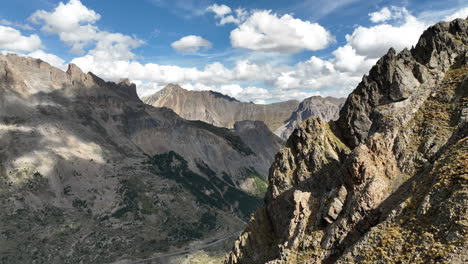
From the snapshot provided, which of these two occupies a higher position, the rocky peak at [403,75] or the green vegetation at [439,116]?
the rocky peak at [403,75]

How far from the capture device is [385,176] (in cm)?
3484

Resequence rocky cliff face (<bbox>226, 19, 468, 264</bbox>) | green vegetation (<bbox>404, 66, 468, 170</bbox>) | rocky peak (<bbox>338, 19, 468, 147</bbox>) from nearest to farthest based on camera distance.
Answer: rocky cliff face (<bbox>226, 19, 468, 264</bbox>) → green vegetation (<bbox>404, 66, 468, 170</bbox>) → rocky peak (<bbox>338, 19, 468, 147</bbox>)

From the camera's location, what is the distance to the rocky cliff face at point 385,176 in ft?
85.8

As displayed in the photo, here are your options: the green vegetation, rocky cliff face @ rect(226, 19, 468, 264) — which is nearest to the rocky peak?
rocky cliff face @ rect(226, 19, 468, 264)

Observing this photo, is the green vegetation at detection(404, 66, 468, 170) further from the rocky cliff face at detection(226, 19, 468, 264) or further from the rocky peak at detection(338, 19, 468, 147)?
the rocky peak at detection(338, 19, 468, 147)

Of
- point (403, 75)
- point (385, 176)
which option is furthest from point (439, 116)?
point (403, 75)

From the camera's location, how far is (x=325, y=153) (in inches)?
1940

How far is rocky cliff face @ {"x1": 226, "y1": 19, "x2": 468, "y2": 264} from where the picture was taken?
85.8 feet

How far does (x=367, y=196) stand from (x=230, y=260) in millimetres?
26871

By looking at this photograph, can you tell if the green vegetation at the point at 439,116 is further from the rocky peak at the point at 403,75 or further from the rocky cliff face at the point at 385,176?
the rocky peak at the point at 403,75

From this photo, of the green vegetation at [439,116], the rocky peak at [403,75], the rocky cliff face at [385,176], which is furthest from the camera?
the rocky peak at [403,75]

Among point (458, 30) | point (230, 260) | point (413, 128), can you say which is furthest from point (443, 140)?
point (230, 260)

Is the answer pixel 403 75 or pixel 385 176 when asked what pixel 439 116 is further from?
pixel 403 75

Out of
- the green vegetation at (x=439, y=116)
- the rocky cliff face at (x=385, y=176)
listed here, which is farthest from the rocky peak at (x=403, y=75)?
the green vegetation at (x=439, y=116)
